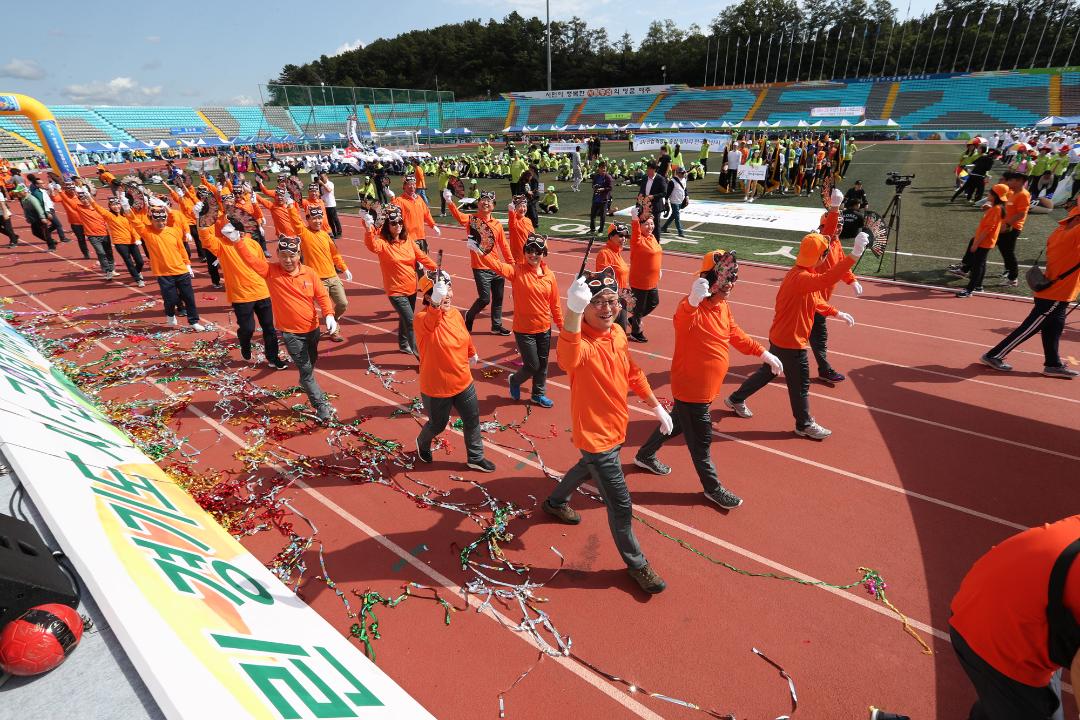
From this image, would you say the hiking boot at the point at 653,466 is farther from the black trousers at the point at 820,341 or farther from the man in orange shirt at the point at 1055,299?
the man in orange shirt at the point at 1055,299

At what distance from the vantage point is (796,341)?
18.4ft

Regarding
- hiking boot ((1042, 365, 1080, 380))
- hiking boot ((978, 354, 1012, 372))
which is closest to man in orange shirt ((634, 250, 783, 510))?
hiking boot ((978, 354, 1012, 372))

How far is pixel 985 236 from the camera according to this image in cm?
984

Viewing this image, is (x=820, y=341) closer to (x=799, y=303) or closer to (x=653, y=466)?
(x=799, y=303)

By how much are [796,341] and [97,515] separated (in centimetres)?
607

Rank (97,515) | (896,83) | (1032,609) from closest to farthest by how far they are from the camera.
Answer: (1032,609), (97,515), (896,83)

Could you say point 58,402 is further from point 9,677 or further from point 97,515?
point 9,677

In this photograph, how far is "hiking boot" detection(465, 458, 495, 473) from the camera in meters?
5.61

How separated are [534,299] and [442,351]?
168cm

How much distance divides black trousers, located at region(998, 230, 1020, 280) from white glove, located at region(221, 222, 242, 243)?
13925 mm

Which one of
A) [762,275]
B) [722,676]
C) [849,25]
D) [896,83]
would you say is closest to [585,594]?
[722,676]

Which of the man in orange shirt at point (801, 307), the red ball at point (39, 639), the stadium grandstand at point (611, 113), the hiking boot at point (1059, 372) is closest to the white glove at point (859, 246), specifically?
the man in orange shirt at point (801, 307)

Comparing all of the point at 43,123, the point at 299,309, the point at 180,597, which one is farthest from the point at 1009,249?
the point at 43,123

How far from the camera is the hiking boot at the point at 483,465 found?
18.4 feet
